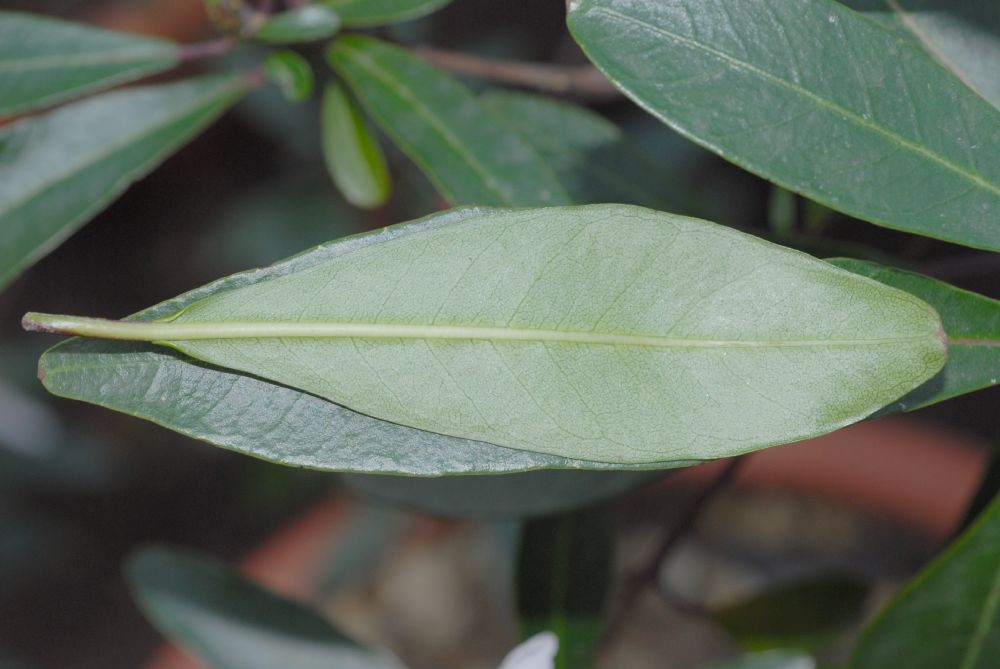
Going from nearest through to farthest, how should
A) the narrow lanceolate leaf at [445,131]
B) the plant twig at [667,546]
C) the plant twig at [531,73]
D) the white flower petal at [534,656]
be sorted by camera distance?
the white flower petal at [534,656], the narrow lanceolate leaf at [445,131], the plant twig at [667,546], the plant twig at [531,73]

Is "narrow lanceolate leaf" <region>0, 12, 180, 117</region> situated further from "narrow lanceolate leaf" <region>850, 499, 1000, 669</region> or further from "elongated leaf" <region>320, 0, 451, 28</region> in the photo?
"narrow lanceolate leaf" <region>850, 499, 1000, 669</region>

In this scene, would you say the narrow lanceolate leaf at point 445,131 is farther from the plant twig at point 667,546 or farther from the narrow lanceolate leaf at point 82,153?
the plant twig at point 667,546

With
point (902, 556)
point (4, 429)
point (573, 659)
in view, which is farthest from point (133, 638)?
point (902, 556)

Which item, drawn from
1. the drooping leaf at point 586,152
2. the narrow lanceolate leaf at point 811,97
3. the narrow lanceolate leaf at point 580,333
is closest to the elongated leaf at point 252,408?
the narrow lanceolate leaf at point 580,333

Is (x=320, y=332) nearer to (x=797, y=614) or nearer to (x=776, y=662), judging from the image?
(x=776, y=662)

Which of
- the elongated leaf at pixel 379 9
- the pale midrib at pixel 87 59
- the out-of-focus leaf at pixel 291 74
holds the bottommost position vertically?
the out-of-focus leaf at pixel 291 74

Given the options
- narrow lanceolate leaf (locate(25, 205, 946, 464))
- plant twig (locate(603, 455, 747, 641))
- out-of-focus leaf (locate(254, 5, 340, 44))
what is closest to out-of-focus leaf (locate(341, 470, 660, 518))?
plant twig (locate(603, 455, 747, 641))
